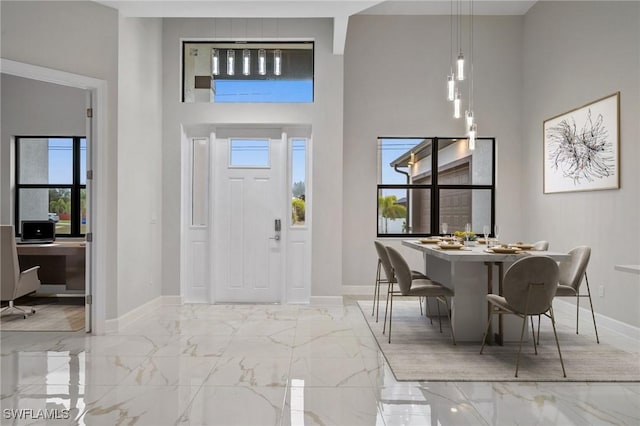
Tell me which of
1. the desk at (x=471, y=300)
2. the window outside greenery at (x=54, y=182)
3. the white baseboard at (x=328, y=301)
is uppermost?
the window outside greenery at (x=54, y=182)

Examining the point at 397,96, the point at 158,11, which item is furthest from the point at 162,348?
the point at 397,96

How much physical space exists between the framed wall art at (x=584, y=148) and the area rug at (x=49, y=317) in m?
5.64

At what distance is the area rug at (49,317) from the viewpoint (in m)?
4.38

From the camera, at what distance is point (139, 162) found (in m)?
4.77

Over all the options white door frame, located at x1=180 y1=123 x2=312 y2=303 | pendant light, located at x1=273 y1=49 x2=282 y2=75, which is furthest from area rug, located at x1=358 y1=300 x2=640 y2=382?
pendant light, located at x1=273 y1=49 x2=282 y2=75

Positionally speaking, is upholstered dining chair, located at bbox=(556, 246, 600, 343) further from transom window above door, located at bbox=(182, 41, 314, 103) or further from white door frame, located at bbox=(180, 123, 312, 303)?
transom window above door, located at bbox=(182, 41, 314, 103)

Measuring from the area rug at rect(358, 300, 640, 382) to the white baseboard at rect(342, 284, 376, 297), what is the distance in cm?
181

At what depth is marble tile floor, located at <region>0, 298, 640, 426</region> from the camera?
246cm

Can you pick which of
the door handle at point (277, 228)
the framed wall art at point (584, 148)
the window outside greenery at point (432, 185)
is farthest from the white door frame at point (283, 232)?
the framed wall art at point (584, 148)

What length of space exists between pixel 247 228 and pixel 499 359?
3373 mm

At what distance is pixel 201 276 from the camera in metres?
5.59

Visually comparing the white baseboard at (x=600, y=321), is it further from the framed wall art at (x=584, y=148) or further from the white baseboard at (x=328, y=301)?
the white baseboard at (x=328, y=301)

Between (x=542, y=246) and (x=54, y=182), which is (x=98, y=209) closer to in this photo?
(x=54, y=182)

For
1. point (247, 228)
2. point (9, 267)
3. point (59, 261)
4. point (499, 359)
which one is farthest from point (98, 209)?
point (499, 359)
